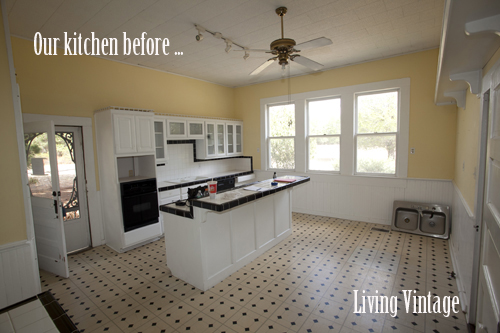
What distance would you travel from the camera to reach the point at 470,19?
1.25 m

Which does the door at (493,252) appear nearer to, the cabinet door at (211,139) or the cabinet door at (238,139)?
the cabinet door at (211,139)

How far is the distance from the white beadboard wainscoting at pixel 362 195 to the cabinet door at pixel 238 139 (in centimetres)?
134

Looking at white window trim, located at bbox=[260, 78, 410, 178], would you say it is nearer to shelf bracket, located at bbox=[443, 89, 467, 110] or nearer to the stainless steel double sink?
the stainless steel double sink

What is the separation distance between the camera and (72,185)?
3.91 metres

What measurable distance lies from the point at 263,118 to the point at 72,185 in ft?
13.3

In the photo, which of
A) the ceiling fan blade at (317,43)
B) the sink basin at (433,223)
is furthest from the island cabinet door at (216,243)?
the sink basin at (433,223)

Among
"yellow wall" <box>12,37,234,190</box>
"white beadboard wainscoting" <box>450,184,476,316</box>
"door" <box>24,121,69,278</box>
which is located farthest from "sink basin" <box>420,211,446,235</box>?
"door" <box>24,121,69,278</box>

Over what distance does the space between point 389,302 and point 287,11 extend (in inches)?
130

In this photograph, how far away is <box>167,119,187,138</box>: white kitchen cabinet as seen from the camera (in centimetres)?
471

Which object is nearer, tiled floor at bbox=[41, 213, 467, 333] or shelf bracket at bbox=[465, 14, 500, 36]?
shelf bracket at bbox=[465, 14, 500, 36]

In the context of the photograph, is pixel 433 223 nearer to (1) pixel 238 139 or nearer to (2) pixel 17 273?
(1) pixel 238 139

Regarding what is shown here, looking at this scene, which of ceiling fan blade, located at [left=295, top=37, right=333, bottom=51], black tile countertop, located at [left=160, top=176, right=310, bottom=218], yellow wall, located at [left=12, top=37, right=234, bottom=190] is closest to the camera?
ceiling fan blade, located at [left=295, top=37, right=333, bottom=51]

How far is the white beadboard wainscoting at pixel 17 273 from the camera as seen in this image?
8.00 ft

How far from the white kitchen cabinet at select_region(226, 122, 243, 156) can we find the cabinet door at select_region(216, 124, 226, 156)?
11 cm
